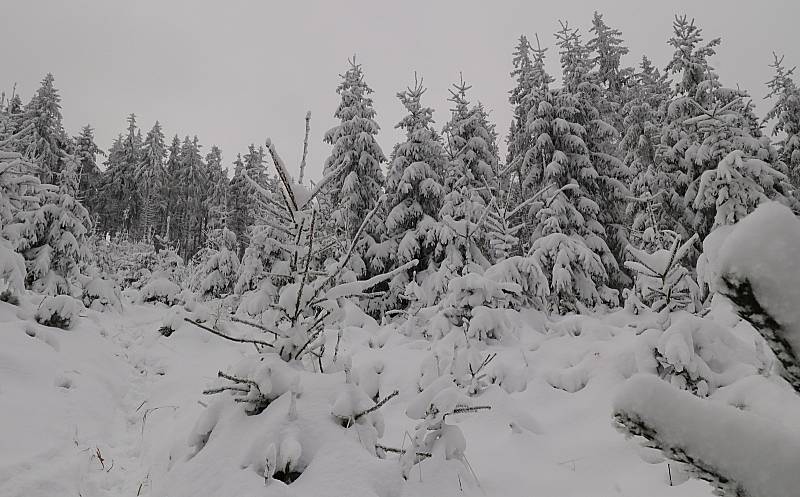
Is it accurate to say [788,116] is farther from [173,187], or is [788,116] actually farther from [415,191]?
[173,187]

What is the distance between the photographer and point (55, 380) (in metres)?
6.02

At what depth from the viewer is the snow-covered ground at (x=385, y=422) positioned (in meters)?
3.16

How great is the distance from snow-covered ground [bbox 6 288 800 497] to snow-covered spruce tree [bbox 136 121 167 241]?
47963 mm

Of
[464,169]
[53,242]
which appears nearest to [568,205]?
[464,169]

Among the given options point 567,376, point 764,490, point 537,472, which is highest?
point 764,490

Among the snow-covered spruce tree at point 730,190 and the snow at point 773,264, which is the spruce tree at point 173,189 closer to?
the snow-covered spruce tree at point 730,190

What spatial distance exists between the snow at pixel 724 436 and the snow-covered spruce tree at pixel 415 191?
50.0ft

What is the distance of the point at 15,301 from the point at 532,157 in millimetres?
17985

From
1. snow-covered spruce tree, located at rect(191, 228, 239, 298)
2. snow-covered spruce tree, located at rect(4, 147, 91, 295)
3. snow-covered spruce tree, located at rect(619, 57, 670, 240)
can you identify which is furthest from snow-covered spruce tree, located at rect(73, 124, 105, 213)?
snow-covered spruce tree, located at rect(619, 57, 670, 240)

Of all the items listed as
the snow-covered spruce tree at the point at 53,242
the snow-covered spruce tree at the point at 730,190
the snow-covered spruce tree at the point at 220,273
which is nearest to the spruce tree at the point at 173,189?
the snow-covered spruce tree at the point at 220,273

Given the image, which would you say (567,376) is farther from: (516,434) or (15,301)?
(15,301)

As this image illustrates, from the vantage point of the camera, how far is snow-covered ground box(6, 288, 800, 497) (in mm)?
3164

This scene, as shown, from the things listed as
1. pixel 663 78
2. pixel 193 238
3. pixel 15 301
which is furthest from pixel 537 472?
pixel 193 238

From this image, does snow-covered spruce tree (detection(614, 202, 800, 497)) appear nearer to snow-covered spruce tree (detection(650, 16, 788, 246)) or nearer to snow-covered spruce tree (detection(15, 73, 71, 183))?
snow-covered spruce tree (detection(650, 16, 788, 246))
